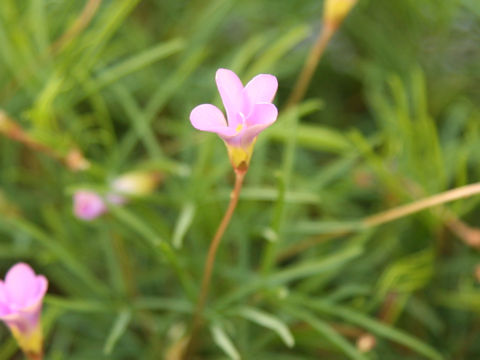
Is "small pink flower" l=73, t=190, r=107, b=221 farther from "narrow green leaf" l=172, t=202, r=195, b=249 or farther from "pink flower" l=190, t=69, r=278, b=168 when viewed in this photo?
"pink flower" l=190, t=69, r=278, b=168

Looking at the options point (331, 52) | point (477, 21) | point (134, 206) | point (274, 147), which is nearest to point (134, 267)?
point (134, 206)

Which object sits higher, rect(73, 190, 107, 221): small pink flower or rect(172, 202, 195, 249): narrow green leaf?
rect(73, 190, 107, 221): small pink flower

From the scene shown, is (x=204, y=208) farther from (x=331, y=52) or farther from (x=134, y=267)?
(x=331, y=52)

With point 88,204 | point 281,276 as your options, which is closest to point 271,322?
point 281,276

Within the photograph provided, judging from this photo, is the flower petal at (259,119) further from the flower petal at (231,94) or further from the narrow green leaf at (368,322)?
the narrow green leaf at (368,322)

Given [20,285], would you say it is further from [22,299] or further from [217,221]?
[217,221]

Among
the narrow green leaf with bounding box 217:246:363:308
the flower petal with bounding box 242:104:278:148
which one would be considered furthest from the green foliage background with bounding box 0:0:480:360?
the flower petal with bounding box 242:104:278:148
